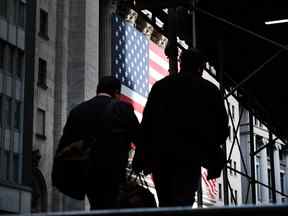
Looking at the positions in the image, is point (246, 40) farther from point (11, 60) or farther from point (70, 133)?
point (11, 60)

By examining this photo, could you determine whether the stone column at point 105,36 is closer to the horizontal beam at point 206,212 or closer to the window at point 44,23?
the window at point 44,23

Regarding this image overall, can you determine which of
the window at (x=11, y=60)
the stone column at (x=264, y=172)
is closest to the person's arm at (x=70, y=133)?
the window at (x=11, y=60)

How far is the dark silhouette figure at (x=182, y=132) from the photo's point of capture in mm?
6281

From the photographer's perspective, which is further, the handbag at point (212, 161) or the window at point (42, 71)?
the window at point (42, 71)

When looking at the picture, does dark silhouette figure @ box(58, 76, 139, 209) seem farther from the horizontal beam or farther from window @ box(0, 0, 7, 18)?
window @ box(0, 0, 7, 18)

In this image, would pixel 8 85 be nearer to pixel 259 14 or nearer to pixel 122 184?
pixel 259 14

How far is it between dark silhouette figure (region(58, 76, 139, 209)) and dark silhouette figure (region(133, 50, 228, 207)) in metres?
0.16

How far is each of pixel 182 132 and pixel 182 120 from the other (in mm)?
99

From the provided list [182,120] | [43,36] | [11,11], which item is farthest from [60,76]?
[182,120]

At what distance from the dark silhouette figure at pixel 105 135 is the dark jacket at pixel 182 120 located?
194mm

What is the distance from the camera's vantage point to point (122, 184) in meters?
6.57

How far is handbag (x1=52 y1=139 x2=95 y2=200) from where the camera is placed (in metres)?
6.45

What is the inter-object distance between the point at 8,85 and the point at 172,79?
35907mm

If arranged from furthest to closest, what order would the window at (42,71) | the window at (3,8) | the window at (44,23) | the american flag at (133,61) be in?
the american flag at (133,61) → the window at (44,23) → the window at (42,71) → the window at (3,8)
